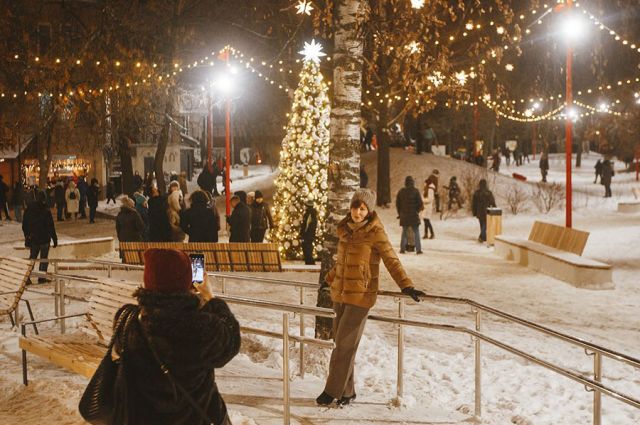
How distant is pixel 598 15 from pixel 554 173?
2275 centimetres

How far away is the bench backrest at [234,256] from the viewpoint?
1524cm

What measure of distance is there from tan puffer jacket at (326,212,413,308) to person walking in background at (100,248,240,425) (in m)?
2.87

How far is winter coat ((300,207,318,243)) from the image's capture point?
1695 cm

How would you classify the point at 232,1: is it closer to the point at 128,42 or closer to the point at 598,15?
the point at 128,42

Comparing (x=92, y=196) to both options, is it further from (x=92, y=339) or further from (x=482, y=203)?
(x=92, y=339)

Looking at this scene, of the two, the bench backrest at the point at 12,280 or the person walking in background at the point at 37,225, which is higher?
the person walking in background at the point at 37,225

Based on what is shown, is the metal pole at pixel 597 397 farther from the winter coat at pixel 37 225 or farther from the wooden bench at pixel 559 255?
the winter coat at pixel 37 225

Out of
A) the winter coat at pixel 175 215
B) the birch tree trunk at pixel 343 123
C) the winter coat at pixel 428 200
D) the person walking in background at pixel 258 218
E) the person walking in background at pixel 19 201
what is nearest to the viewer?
the birch tree trunk at pixel 343 123

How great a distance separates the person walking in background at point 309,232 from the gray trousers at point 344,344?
10.3 meters

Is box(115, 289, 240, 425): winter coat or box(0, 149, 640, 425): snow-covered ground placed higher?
box(115, 289, 240, 425): winter coat

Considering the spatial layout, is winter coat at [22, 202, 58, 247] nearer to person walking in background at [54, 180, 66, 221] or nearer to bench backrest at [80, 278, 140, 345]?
bench backrest at [80, 278, 140, 345]

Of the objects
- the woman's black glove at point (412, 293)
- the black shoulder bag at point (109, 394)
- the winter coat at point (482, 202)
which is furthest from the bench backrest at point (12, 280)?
the winter coat at point (482, 202)

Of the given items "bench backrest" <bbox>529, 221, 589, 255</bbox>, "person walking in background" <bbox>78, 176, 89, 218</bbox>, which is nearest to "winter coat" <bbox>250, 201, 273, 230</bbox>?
"bench backrest" <bbox>529, 221, 589, 255</bbox>

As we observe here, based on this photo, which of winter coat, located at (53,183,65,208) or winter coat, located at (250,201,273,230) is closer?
winter coat, located at (250,201,273,230)
